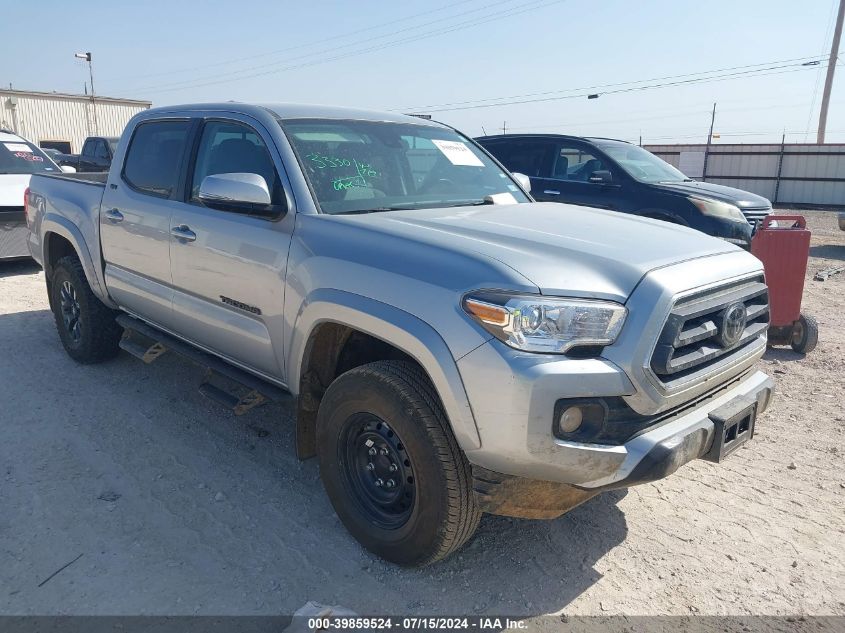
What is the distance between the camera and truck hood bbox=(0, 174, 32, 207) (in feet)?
28.5

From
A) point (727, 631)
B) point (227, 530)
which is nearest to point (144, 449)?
point (227, 530)

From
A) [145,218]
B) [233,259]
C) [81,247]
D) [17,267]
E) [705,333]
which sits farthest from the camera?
[17,267]

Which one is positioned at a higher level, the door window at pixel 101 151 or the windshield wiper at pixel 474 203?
Answer: the door window at pixel 101 151

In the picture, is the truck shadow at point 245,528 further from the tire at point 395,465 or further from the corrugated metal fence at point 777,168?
the corrugated metal fence at point 777,168

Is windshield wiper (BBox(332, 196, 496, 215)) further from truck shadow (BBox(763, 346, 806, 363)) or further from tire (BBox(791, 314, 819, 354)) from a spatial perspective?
tire (BBox(791, 314, 819, 354))

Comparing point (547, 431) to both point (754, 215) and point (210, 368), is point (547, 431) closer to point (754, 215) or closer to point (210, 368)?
point (210, 368)

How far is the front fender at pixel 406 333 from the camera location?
247cm

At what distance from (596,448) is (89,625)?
204 centimetres

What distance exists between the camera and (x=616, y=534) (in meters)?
3.30

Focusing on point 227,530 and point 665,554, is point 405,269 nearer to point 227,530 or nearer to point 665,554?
point 227,530

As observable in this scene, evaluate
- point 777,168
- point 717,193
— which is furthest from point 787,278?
point 777,168

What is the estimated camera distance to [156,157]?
446 cm

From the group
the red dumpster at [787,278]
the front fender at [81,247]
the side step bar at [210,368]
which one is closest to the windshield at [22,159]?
the front fender at [81,247]

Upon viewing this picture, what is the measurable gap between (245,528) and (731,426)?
2.26 metres
